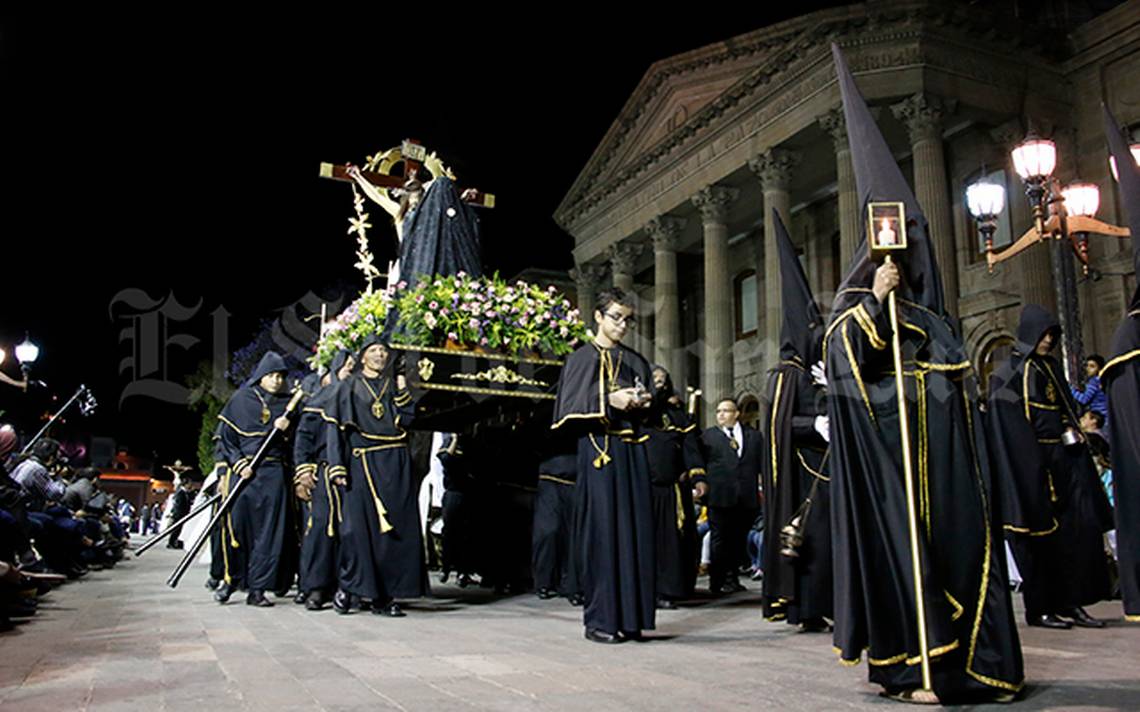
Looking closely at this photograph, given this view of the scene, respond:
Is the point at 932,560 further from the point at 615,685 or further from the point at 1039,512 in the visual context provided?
the point at 1039,512

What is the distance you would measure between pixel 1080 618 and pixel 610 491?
151 inches

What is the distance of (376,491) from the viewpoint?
7.87m

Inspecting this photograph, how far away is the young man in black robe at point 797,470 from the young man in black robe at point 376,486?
305cm

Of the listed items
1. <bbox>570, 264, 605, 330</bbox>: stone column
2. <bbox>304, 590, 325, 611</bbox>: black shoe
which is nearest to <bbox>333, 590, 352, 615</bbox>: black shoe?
<bbox>304, 590, 325, 611</bbox>: black shoe

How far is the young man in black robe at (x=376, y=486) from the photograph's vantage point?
25.2 ft

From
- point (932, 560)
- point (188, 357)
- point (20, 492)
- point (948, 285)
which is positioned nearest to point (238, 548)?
point (20, 492)

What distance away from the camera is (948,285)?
2391 cm

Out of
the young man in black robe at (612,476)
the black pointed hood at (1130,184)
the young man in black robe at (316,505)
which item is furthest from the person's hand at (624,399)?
the young man in black robe at (316,505)

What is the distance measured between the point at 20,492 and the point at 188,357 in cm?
2849

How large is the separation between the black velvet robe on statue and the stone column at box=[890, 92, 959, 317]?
63.3 feet

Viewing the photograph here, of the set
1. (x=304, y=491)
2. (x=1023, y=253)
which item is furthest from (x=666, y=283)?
(x=304, y=491)

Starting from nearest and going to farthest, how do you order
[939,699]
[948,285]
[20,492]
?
[939,699] → [20,492] → [948,285]

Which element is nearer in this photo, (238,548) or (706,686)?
(706,686)

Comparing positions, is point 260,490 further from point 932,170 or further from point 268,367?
point 932,170
